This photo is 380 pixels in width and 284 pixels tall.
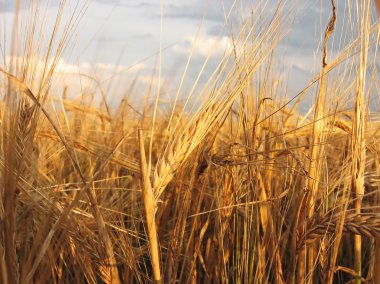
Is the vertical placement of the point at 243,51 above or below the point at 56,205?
above

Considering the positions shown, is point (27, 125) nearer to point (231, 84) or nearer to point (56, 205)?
point (56, 205)

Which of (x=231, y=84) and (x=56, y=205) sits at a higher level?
(x=231, y=84)

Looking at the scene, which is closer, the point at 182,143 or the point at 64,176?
the point at 182,143

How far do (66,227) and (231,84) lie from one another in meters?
0.42

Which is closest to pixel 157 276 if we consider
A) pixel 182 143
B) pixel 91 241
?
pixel 91 241

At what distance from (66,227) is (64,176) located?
3.29 ft

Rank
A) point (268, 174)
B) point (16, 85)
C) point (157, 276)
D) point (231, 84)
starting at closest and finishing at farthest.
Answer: point (16, 85), point (157, 276), point (231, 84), point (268, 174)

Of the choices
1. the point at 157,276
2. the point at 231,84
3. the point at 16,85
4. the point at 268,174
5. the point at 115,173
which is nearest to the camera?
the point at 16,85

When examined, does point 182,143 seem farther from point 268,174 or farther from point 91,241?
point 268,174

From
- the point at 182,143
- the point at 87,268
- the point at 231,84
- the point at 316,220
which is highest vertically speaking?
the point at 231,84

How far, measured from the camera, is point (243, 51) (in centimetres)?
104

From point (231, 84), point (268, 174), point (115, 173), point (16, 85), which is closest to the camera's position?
point (16, 85)

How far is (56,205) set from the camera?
887 mm

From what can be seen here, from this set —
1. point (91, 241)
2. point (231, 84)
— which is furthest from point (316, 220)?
point (91, 241)
